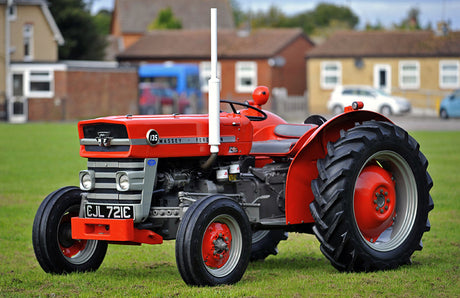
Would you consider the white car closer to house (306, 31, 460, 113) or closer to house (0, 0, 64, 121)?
house (306, 31, 460, 113)

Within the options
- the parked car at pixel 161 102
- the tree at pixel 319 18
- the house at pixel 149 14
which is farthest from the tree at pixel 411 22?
the parked car at pixel 161 102

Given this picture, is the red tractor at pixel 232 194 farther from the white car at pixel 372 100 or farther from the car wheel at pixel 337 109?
the car wheel at pixel 337 109

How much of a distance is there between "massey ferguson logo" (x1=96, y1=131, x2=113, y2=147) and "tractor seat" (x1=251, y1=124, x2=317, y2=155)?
162cm

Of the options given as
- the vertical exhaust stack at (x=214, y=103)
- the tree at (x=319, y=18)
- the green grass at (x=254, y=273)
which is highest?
the tree at (x=319, y=18)

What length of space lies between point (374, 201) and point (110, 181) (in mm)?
2414

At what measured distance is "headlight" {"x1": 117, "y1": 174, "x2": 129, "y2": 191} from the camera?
7.16 m

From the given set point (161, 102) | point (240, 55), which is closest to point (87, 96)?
point (161, 102)

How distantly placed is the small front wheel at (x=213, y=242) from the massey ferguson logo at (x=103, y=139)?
0.90 m

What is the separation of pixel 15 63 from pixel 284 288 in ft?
148

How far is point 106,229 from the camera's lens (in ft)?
23.9

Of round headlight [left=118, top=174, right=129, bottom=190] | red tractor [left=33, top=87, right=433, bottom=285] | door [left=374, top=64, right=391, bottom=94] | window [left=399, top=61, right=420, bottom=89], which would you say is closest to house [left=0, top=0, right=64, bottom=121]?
door [left=374, top=64, right=391, bottom=94]

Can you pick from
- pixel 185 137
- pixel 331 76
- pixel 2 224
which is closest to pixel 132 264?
pixel 185 137

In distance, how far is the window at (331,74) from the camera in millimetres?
58562

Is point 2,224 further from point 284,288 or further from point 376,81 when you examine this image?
point 376,81
